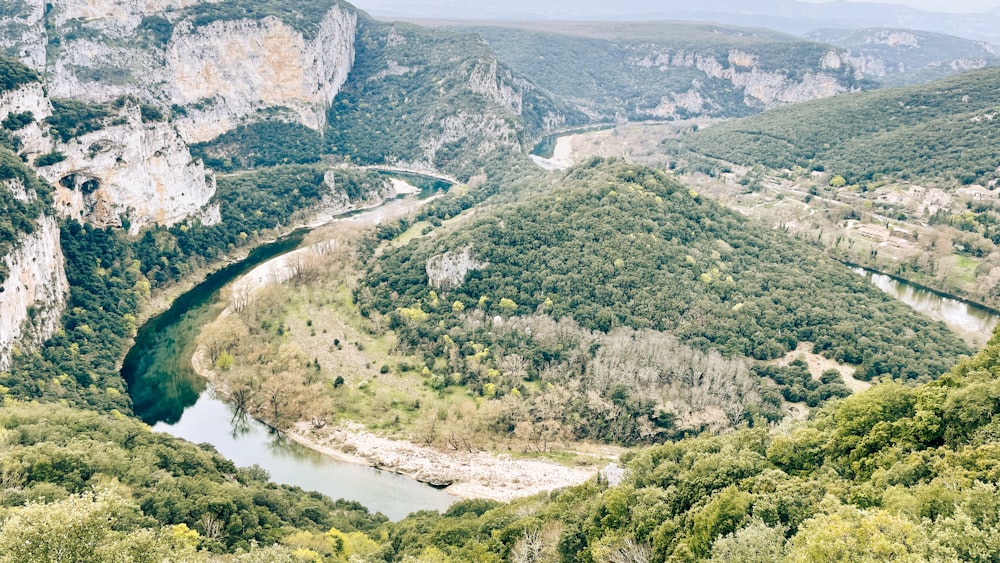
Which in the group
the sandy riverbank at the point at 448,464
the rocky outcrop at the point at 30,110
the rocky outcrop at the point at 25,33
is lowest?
the sandy riverbank at the point at 448,464

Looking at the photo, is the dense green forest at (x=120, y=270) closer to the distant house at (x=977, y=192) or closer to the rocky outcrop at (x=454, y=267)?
the rocky outcrop at (x=454, y=267)

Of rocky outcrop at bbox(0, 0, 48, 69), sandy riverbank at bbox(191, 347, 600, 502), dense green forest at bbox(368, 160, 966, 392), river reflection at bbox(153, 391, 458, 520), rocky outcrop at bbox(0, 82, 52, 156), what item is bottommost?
river reflection at bbox(153, 391, 458, 520)

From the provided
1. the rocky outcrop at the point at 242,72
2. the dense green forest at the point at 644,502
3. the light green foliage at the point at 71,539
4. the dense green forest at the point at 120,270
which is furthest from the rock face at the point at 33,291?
the rocky outcrop at the point at 242,72

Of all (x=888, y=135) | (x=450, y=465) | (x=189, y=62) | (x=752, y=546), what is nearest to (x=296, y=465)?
(x=450, y=465)

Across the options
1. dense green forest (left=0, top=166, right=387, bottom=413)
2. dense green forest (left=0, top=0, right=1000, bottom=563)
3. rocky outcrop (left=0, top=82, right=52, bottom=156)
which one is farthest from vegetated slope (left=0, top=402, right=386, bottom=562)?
rocky outcrop (left=0, top=82, right=52, bottom=156)

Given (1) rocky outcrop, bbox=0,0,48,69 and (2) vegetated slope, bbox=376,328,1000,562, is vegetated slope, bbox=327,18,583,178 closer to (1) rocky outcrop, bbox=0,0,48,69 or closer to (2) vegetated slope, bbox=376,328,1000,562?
(1) rocky outcrop, bbox=0,0,48,69

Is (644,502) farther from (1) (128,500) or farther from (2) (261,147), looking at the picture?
(2) (261,147)

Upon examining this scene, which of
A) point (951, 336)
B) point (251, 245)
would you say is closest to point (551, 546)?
point (951, 336)
